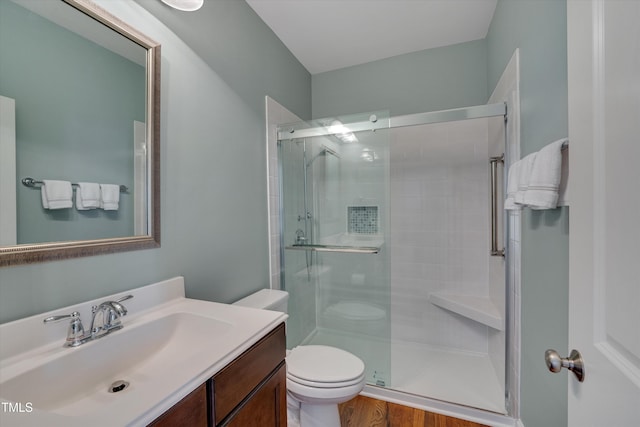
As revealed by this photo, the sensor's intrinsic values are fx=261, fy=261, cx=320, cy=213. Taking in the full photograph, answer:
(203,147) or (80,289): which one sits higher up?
(203,147)

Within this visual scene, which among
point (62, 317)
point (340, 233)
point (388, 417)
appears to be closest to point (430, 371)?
point (388, 417)

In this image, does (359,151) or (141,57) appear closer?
(141,57)

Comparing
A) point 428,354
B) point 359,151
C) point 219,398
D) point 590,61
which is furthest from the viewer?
point 428,354

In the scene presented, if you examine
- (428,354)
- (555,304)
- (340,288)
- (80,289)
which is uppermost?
(80,289)

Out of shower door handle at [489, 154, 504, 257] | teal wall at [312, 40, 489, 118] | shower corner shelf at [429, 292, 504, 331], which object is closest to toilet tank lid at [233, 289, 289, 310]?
shower corner shelf at [429, 292, 504, 331]

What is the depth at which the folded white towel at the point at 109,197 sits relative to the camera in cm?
95

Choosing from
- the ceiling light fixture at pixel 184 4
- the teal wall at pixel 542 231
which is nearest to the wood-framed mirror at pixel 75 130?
the ceiling light fixture at pixel 184 4

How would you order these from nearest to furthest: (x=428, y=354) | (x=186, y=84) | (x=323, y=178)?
(x=186, y=84) < (x=323, y=178) < (x=428, y=354)

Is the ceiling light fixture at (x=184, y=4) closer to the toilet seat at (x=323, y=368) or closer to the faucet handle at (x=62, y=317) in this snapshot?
the faucet handle at (x=62, y=317)

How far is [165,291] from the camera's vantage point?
43.6 inches

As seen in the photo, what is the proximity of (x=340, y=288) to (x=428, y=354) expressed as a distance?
975mm

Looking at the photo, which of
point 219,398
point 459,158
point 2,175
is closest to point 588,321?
point 219,398

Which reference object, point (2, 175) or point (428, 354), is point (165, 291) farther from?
point (428, 354)

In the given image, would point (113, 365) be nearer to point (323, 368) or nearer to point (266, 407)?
point (266, 407)
